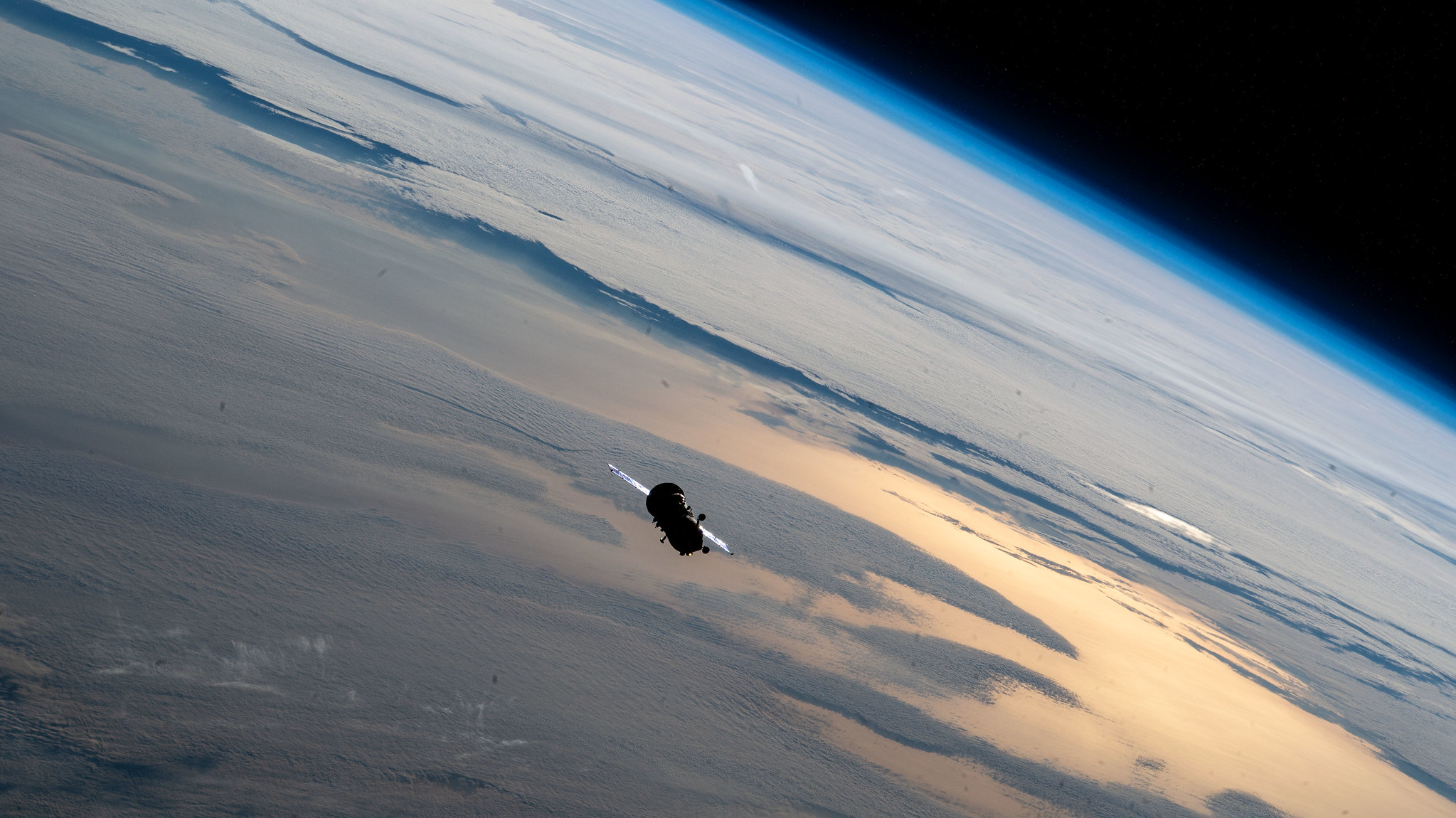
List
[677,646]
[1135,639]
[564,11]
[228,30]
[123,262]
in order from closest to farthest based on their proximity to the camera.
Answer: [677,646], [123,262], [1135,639], [228,30], [564,11]

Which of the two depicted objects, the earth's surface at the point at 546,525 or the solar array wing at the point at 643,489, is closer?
the solar array wing at the point at 643,489

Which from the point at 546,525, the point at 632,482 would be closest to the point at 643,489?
the point at 632,482

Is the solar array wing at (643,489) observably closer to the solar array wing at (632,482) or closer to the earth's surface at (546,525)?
the solar array wing at (632,482)

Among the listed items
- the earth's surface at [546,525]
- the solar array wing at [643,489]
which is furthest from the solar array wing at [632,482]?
Answer: the earth's surface at [546,525]

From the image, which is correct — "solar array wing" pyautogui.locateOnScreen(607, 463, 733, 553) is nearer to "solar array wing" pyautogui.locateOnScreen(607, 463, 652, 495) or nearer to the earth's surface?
"solar array wing" pyautogui.locateOnScreen(607, 463, 652, 495)

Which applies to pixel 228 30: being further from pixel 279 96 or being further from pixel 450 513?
pixel 450 513

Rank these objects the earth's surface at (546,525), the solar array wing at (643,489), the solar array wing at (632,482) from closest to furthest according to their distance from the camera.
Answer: the solar array wing at (643,489) → the solar array wing at (632,482) → the earth's surface at (546,525)

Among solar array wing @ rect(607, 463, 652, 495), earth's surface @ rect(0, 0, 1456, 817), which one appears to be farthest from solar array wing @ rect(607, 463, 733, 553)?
earth's surface @ rect(0, 0, 1456, 817)

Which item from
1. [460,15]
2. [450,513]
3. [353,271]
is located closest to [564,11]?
[460,15]
